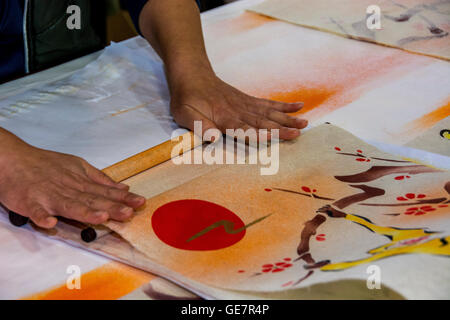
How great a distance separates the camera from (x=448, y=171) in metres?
0.86

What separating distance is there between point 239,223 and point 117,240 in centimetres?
16

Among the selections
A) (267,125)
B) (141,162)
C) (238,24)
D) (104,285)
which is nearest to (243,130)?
(267,125)

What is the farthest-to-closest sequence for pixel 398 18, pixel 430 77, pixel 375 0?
pixel 375 0, pixel 398 18, pixel 430 77

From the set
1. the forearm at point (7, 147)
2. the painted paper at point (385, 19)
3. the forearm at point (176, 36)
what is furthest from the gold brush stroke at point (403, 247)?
the painted paper at point (385, 19)

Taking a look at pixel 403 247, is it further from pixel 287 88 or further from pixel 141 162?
pixel 287 88

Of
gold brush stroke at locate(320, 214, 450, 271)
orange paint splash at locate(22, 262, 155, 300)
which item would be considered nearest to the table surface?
orange paint splash at locate(22, 262, 155, 300)

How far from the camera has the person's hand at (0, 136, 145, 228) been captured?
764 millimetres

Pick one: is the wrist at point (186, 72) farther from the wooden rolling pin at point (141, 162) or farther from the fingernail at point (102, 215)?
the fingernail at point (102, 215)

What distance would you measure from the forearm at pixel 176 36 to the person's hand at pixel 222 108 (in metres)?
0.04

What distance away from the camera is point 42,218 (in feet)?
2.52

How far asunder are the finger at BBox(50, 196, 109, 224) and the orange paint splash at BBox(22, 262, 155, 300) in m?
0.06

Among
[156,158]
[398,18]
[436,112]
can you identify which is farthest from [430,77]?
[156,158]

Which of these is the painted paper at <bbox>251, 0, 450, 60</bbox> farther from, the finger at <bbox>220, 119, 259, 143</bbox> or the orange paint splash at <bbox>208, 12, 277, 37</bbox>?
the finger at <bbox>220, 119, 259, 143</bbox>

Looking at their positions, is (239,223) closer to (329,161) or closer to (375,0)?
(329,161)
